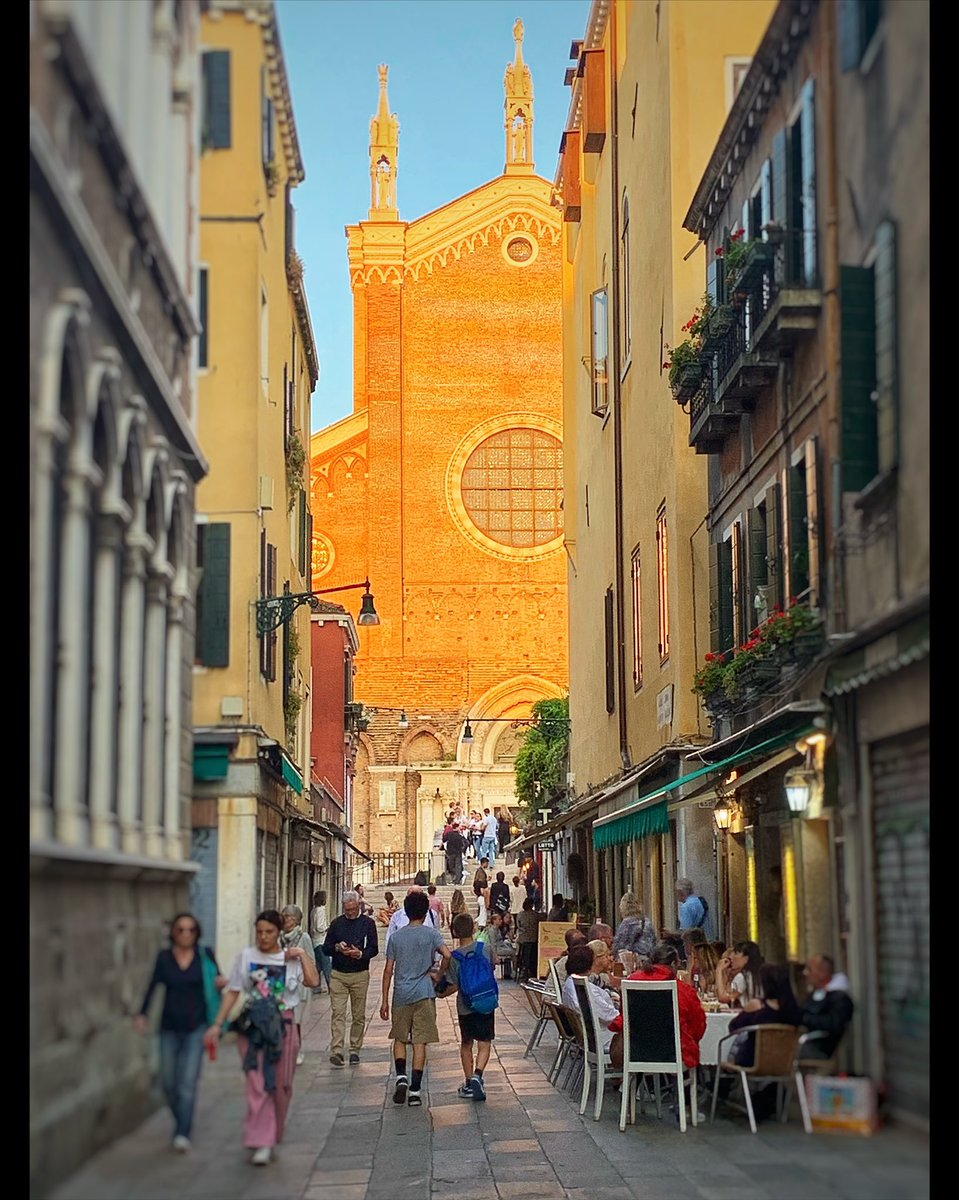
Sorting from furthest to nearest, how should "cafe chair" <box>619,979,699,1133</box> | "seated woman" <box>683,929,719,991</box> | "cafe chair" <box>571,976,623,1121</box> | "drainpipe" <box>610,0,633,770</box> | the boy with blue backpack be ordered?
1. the boy with blue backpack
2. "cafe chair" <box>571,976,623,1121</box>
3. "seated woman" <box>683,929,719,991</box>
4. "cafe chair" <box>619,979,699,1133</box>
5. "drainpipe" <box>610,0,633,770</box>

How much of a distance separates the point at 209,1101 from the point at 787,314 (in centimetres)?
200

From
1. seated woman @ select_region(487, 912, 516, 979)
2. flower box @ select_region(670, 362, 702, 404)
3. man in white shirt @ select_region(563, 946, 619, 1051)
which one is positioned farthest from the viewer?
seated woman @ select_region(487, 912, 516, 979)

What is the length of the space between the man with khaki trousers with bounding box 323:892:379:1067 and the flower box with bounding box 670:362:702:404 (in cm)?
182

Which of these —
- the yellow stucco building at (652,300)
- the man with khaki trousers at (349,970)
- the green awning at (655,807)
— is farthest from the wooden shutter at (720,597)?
the man with khaki trousers at (349,970)

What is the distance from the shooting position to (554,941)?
26.5m

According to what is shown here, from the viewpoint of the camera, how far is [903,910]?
3.41m

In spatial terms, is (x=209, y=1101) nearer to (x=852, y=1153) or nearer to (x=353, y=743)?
(x=852, y=1153)

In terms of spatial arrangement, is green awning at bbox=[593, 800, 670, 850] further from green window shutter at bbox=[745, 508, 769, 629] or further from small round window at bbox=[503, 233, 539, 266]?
green window shutter at bbox=[745, 508, 769, 629]

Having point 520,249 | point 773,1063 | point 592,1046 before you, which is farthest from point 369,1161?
point 592,1046

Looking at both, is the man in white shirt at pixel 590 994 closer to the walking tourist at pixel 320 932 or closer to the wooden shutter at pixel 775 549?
the walking tourist at pixel 320 932

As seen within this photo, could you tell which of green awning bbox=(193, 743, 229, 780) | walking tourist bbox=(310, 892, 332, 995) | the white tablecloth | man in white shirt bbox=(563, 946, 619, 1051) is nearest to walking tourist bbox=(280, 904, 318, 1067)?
walking tourist bbox=(310, 892, 332, 995)

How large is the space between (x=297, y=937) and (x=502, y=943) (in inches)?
1383

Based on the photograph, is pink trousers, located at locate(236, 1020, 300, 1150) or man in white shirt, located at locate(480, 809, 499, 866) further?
man in white shirt, located at locate(480, 809, 499, 866)

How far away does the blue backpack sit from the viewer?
52.5ft
